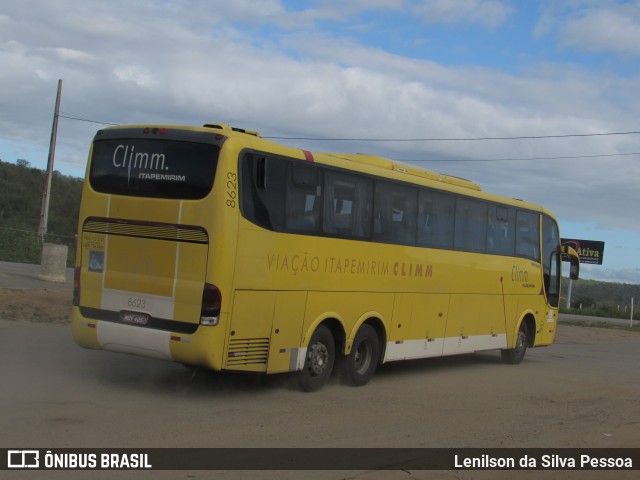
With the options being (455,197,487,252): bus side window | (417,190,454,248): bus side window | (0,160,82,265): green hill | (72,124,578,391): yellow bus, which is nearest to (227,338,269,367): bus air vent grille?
(72,124,578,391): yellow bus

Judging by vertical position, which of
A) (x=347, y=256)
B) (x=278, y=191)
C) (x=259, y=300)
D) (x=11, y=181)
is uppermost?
(x=11, y=181)

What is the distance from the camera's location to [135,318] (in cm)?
974

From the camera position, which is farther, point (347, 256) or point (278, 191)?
point (347, 256)

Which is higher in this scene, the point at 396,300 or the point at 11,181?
the point at 11,181

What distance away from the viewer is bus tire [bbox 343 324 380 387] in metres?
11.7

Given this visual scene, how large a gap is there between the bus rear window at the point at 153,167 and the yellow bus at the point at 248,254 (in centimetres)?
2

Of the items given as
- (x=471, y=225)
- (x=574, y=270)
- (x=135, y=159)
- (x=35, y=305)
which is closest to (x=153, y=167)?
(x=135, y=159)

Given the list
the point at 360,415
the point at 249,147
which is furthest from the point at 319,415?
the point at 249,147

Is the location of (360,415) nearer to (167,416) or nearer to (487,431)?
(487,431)

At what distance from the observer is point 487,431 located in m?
9.10

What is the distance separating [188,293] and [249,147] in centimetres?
200

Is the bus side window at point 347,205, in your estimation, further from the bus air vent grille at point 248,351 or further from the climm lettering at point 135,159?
the climm lettering at point 135,159

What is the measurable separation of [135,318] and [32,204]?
60845mm
